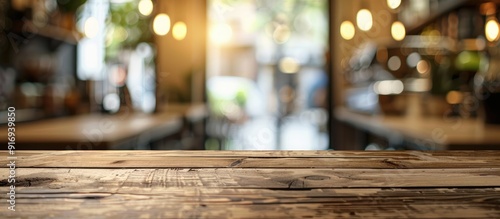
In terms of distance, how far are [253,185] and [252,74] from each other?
8.28m

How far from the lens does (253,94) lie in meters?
9.12

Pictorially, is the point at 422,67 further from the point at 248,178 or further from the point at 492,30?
the point at 248,178

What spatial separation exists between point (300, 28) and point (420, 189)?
7.71 meters

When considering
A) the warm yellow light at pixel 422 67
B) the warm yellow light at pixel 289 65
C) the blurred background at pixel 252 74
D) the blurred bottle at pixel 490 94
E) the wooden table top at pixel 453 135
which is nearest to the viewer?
the wooden table top at pixel 453 135

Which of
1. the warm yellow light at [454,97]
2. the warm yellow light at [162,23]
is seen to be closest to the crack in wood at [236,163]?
the warm yellow light at [454,97]

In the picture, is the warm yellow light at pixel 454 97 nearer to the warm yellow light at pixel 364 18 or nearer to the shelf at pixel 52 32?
the warm yellow light at pixel 364 18

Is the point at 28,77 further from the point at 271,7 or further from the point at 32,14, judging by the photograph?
the point at 271,7

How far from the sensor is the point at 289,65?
8.55m

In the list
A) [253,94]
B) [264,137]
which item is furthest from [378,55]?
[253,94]

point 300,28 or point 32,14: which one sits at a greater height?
point 300,28

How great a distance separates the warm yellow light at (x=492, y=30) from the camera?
2.58 metres

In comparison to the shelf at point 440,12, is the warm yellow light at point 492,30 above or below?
below

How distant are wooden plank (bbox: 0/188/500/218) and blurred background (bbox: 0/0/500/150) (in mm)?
1397

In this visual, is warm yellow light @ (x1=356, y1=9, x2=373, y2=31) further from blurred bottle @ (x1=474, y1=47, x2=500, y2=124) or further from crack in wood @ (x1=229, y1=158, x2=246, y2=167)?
crack in wood @ (x1=229, y1=158, x2=246, y2=167)
